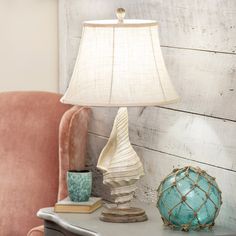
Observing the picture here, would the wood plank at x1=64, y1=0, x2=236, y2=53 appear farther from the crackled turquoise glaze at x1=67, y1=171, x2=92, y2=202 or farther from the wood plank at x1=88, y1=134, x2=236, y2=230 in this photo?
the crackled turquoise glaze at x1=67, y1=171, x2=92, y2=202

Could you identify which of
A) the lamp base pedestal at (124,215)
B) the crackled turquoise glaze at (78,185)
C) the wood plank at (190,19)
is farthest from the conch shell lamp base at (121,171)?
the wood plank at (190,19)

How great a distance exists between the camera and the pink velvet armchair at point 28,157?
292 centimetres

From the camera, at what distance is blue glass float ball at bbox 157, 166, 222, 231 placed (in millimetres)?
2160

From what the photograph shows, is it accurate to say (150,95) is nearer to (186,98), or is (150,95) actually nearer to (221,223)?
(186,98)

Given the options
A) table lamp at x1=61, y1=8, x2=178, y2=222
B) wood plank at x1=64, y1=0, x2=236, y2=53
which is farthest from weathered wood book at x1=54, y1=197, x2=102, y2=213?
wood plank at x1=64, y1=0, x2=236, y2=53

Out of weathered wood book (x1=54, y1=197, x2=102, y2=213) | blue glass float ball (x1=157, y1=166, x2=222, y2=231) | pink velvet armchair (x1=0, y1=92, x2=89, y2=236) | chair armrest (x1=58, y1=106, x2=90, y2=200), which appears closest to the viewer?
blue glass float ball (x1=157, y1=166, x2=222, y2=231)

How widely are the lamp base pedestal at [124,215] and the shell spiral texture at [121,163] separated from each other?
1.6 inches

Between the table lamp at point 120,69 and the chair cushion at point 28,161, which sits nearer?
the table lamp at point 120,69

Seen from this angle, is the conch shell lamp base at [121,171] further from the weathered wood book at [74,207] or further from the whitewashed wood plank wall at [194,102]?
the whitewashed wood plank wall at [194,102]

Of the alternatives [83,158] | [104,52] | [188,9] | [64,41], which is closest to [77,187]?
[83,158]

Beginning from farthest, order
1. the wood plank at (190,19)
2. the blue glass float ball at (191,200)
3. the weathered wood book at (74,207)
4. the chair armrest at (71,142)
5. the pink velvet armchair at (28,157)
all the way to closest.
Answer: the pink velvet armchair at (28,157)
the chair armrest at (71,142)
the weathered wood book at (74,207)
the wood plank at (190,19)
the blue glass float ball at (191,200)

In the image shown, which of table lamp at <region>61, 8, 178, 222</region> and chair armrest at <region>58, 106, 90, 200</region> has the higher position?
table lamp at <region>61, 8, 178, 222</region>

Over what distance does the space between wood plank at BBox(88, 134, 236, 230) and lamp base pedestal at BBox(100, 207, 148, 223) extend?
0.78ft

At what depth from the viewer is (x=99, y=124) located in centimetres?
299
